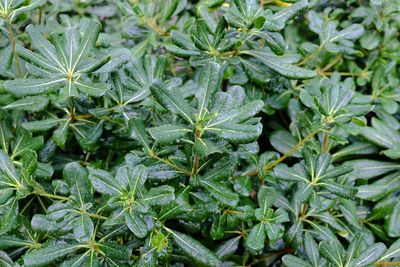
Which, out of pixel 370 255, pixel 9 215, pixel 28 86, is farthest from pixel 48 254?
pixel 370 255

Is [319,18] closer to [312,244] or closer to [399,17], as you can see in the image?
[399,17]

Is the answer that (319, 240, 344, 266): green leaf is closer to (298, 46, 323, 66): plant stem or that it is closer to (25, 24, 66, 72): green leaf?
(298, 46, 323, 66): plant stem

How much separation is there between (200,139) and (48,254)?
609 mm

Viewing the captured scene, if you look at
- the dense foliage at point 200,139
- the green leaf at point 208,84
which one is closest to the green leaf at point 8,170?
the dense foliage at point 200,139

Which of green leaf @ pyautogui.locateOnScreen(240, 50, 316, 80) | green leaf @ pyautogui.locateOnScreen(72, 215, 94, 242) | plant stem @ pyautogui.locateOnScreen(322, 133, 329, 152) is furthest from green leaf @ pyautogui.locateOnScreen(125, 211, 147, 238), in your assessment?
plant stem @ pyautogui.locateOnScreen(322, 133, 329, 152)

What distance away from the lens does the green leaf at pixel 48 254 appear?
1610 mm

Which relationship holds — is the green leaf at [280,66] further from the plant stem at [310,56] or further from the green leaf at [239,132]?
the green leaf at [239,132]

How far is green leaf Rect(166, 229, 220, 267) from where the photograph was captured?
1705 millimetres

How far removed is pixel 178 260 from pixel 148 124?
51 centimetres

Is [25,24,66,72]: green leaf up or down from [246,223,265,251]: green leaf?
up

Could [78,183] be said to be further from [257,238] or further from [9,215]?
[257,238]

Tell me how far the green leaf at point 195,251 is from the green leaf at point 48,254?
0.33m

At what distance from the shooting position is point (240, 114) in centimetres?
161

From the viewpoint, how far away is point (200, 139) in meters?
1.60
